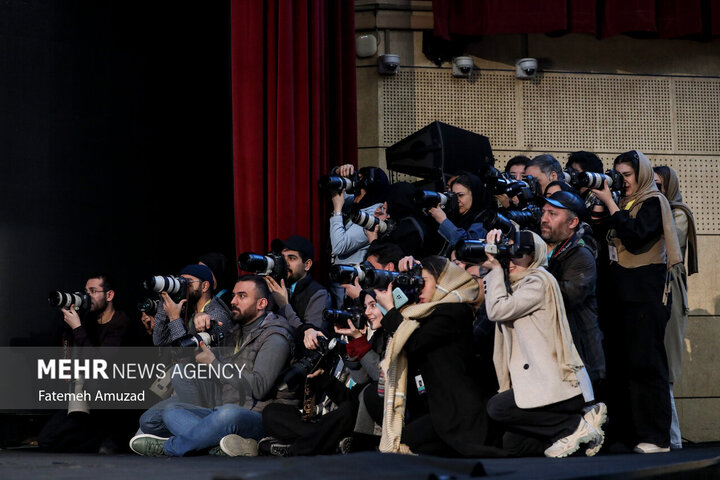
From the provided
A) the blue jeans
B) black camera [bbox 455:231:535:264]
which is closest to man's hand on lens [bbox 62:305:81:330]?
the blue jeans

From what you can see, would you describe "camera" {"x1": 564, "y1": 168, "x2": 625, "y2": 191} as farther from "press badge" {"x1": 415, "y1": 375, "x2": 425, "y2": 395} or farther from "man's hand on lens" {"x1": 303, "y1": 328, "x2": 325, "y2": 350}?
"man's hand on lens" {"x1": 303, "y1": 328, "x2": 325, "y2": 350}

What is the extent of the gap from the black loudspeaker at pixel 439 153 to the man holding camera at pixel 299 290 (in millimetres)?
855

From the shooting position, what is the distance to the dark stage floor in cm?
269

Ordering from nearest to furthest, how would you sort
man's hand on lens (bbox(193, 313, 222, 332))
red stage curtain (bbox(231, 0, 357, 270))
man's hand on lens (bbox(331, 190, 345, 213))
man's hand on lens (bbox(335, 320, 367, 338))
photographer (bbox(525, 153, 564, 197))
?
man's hand on lens (bbox(335, 320, 367, 338)) → man's hand on lens (bbox(193, 313, 222, 332)) → photographer (bbox(525, 153, 564, 197)) → man's hand on lens (bbox(331, 190, 345, 213)) → red stage curtain (bbox(231, 0, 357, 270))

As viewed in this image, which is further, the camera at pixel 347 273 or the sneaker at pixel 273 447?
the sneaker at pixel 273 447

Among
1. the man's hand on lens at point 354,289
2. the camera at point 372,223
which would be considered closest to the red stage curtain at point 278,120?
the camera at point 372,223

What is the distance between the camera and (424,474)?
2605mm

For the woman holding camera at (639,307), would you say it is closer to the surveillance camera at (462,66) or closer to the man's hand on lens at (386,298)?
the man's hand on lens at (386,298)

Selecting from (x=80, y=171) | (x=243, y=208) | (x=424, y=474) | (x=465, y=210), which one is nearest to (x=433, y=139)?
(x=465, y=210)

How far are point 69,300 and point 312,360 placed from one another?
1.42m

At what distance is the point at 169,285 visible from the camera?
14.6 ft

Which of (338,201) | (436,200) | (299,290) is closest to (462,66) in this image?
(338,201)

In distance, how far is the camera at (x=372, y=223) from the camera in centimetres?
450

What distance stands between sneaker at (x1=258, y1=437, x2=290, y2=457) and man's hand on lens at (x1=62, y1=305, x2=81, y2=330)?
1.27 metres
